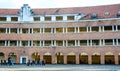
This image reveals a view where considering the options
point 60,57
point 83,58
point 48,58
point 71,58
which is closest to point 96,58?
point 83,58

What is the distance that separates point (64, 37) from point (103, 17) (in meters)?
9.37

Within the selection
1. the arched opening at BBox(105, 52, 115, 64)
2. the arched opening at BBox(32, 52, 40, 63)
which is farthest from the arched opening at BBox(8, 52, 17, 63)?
the arched opening at BBox(105, 52, 115, 64)

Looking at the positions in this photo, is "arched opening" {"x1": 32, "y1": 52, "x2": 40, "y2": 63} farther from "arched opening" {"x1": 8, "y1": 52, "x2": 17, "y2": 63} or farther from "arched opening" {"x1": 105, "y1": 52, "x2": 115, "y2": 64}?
"arched opening" {"x1": 105, "y1": 52, "x2": 115, "y2": 64}

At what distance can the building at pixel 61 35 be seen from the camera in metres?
61.2

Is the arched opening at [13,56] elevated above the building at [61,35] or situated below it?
below

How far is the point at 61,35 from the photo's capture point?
63.9 metres

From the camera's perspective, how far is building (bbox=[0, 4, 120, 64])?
61219 mm

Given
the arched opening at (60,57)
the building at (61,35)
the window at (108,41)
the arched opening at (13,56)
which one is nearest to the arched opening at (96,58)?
the building at (61,35)

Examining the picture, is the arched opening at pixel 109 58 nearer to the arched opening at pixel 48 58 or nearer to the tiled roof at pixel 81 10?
the tiled roof at pixel 81 10

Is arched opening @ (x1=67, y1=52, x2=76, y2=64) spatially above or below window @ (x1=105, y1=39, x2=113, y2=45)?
below

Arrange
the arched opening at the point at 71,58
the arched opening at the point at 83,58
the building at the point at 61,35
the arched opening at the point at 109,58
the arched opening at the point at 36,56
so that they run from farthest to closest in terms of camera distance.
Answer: the arched opening at the point at 36,56
the arched opening at the point at 71,58
the arched opening at the point at 83,58
the building at the point at 61,35
the arched opening at the point at 109,58

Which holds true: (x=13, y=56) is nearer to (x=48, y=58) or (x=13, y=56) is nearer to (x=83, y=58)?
(x=48, y=58)

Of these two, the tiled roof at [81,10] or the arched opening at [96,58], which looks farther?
the tiled roof at [81,10]

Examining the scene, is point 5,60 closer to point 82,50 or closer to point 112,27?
point 82,50
